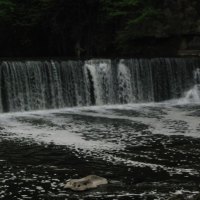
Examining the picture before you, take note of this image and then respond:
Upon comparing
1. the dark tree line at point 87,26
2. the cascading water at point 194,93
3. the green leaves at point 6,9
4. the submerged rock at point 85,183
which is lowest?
the submerged rock at point 85,183

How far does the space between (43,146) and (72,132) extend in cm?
233

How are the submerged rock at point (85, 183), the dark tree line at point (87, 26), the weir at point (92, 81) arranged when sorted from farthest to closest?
the dark tree line at point (87, 26), the weir at point (92, 81), the submerged rock at point (85, 183)

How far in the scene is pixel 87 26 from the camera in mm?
37250

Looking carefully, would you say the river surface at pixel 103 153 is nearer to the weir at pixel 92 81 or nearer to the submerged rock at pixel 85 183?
the submerged rock at pixel 85 183

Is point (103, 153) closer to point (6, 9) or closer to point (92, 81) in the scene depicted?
point (92, 81)

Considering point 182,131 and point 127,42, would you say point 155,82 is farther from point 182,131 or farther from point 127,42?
point 182,131

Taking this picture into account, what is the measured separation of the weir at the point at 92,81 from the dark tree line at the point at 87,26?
4.99 m

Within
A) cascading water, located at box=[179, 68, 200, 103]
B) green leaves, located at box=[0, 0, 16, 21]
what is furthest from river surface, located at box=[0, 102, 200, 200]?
green leaves, located at box=[0, 0, 16, 21]

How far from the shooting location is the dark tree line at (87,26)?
3512 cm

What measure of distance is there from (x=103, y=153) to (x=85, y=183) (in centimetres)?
359

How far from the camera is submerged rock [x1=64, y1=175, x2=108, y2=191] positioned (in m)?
13.1

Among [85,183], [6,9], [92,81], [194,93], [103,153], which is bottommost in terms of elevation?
[85,183]

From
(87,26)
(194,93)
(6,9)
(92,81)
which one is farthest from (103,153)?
(6,9)

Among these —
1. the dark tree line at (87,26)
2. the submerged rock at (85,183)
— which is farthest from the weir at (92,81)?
the submerged rock at (85,183)
